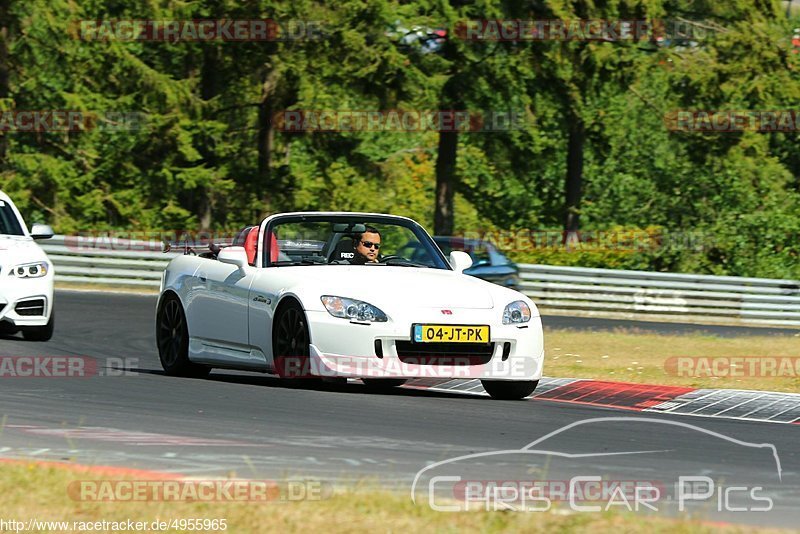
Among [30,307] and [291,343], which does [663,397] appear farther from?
[30,307]

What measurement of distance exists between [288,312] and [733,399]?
3.50 m

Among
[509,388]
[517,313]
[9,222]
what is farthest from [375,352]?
[9,222]

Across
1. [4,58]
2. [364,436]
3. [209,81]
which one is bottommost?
[364,436]

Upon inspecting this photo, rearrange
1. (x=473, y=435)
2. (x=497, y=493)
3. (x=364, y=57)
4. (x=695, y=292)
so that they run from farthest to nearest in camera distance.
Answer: (x=364, y=57) < (x=695, y=292) < (x=473, y=435) < (x=497, y=493)

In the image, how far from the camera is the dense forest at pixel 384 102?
34469 mm

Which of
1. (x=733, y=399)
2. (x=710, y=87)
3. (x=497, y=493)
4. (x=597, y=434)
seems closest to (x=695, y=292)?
(x=710, y=87)

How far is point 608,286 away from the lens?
98.5ft

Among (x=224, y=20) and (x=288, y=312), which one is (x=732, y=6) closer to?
(x=224, y=20)

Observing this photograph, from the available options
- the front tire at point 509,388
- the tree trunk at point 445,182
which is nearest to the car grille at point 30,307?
the front tire at point 509,388

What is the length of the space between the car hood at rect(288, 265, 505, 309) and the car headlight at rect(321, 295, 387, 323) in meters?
0.05

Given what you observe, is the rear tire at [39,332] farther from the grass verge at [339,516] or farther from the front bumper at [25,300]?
the grass verge at [339,516]

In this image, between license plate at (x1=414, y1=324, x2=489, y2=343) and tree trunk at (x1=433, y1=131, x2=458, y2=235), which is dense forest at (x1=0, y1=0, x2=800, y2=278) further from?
license plate at (x1=414, y1=324, x2=489, y2=343)

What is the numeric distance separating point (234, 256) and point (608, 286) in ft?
62.5

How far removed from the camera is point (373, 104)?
3516 cm
